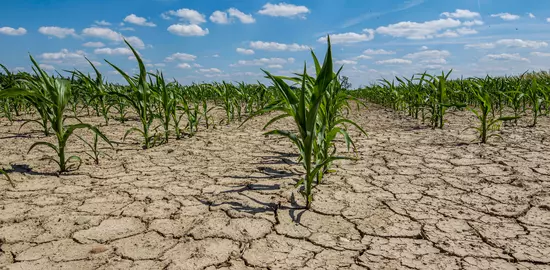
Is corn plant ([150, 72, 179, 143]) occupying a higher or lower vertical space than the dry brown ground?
higher

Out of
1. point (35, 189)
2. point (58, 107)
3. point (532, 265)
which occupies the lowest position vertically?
point (532, 265)

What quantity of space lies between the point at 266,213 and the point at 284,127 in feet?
9.43

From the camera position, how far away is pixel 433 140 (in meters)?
3.24

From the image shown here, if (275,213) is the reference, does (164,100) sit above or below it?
above

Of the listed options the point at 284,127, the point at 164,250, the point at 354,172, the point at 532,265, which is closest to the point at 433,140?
the point at 354,172

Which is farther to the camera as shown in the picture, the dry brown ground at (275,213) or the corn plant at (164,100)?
the corn plant at (164,100)

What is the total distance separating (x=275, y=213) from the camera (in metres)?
1.61

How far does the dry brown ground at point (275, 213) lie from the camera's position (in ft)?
4.09

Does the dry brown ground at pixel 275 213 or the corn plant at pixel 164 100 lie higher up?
the corn plant at pixel 164 100

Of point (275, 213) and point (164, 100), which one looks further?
point (164, 100)

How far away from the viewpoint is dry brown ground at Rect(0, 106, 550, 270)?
4.09ft

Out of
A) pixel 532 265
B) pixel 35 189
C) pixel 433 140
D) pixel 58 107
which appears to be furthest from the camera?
pixel 433 140

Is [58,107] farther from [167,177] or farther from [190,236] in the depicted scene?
[190,236]

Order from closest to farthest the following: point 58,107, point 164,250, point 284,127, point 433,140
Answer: point 164,250, point 58,107, point 433,140, point 284,127
